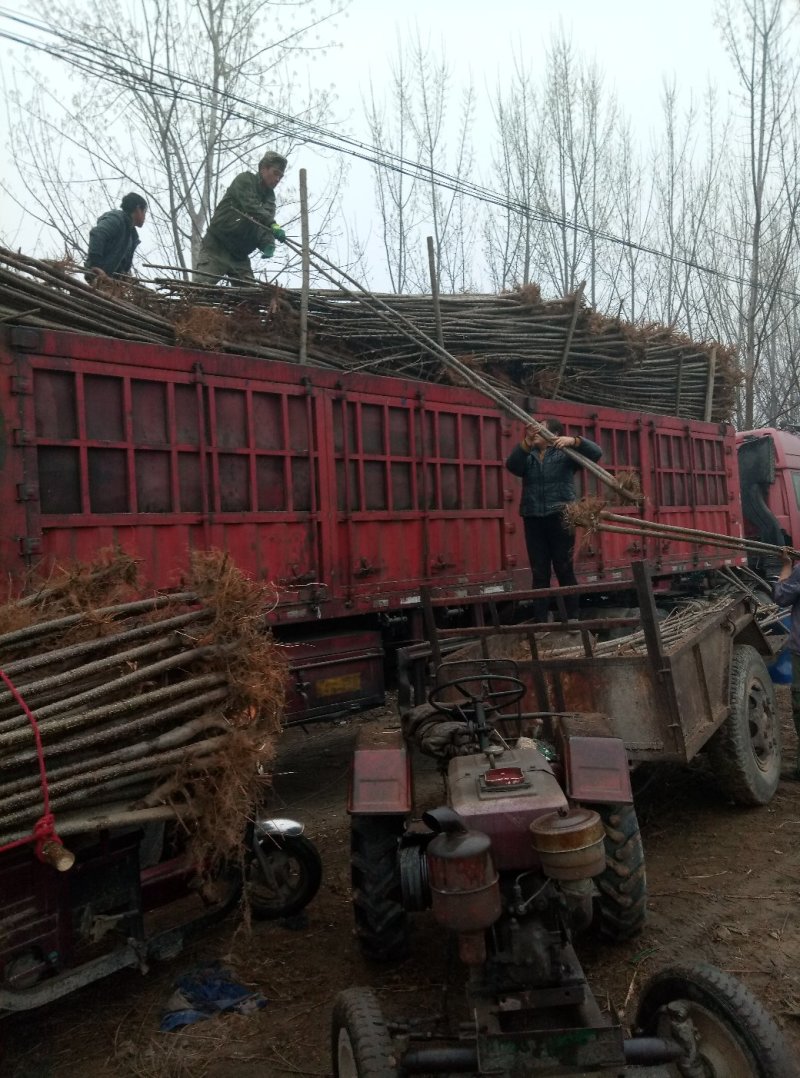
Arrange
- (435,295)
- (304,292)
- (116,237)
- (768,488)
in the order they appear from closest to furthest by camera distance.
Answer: (304,292), (116,237), (435,295), (768,488)

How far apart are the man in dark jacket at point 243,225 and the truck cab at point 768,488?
7972 mm

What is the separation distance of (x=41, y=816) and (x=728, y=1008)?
2132mm

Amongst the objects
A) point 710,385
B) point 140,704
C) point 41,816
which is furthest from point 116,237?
point 710,385

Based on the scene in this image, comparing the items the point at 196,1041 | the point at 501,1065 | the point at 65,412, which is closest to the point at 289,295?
the point at 65,412

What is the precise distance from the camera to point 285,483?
6.28 metres

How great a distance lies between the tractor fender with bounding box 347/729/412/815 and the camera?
138 inches

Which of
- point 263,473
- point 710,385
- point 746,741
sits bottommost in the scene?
point 746,741

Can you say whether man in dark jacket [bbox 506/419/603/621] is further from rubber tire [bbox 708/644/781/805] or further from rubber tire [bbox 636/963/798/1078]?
rubber tire [bbox 636/963/798/1078]

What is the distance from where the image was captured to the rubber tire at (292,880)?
415 cm

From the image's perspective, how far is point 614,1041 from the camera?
2.37m

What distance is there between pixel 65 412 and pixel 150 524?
0.84 metres

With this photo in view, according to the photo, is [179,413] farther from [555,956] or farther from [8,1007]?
[555,956]

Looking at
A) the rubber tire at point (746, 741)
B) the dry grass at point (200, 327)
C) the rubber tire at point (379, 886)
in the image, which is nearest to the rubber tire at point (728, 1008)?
the rubber tire at point (379, 886)

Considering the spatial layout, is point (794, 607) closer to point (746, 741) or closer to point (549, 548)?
point (746, 741)
